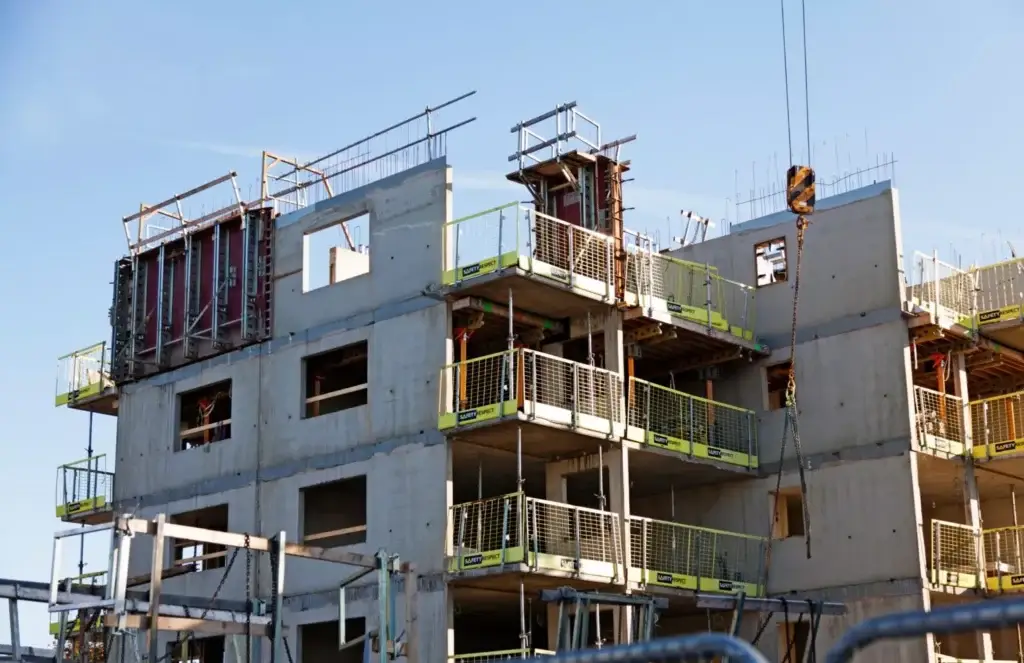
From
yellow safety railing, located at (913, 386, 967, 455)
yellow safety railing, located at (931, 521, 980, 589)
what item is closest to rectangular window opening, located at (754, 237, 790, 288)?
yellow safety railing, located at (913, 386, 967, 455)

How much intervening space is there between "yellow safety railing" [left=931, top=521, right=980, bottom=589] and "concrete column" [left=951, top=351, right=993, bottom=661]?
0.12 meters

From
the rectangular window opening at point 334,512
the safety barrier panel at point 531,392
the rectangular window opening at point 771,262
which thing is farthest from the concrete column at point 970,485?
the rectangular window opening at point 334,512

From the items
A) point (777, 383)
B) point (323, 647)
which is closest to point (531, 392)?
point (323, 647)

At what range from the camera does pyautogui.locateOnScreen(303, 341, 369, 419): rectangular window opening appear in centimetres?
3609

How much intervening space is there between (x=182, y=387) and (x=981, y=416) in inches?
807

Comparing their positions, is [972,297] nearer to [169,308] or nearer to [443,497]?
[443,497]

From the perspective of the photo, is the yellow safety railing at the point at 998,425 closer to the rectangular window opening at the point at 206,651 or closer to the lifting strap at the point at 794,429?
the lifting strap at the point at 794,429

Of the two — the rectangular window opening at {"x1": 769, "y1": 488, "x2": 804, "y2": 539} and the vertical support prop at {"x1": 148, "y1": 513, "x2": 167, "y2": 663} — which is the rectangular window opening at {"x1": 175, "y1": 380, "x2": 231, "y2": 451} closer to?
the rectangular window opening at {"x1": 769, "y1": 488, "x2": 804, "y2": 539}

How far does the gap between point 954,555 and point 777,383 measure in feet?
21.4

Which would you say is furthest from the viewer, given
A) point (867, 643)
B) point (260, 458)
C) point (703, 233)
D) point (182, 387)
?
point (703, 233)

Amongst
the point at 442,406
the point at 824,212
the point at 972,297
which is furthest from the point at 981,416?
the point at 442,406

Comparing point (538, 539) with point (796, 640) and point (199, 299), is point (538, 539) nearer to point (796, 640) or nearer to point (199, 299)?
point (796, 640)

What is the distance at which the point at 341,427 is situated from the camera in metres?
35.2

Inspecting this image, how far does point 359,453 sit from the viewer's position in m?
34.6
